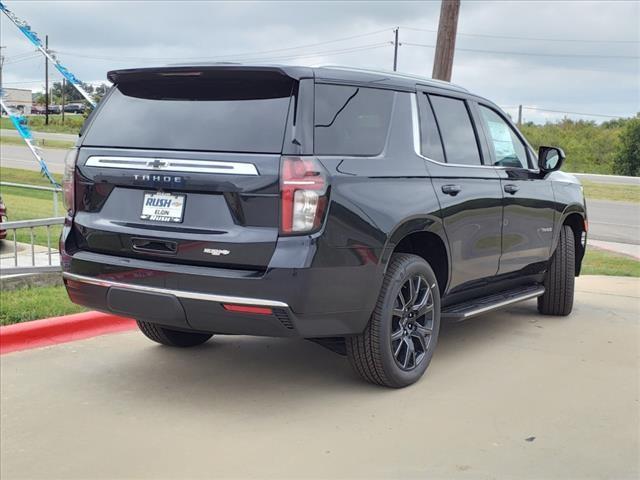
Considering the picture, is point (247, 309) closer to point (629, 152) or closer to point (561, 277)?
point (561, 277)

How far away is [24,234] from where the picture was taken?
10.2 metres

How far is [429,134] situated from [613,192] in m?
21.9

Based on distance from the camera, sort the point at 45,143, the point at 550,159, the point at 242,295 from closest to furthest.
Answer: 1. the point at 242,295
2. the point at 550,159
3. the point at 45,143

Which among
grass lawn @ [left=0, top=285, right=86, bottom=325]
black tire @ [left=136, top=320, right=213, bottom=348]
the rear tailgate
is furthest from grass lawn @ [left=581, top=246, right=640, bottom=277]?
the rear tailgate

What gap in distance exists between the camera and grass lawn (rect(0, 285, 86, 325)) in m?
5.69

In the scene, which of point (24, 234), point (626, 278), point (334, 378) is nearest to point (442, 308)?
point (334, 378)

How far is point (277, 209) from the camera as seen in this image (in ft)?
12.5

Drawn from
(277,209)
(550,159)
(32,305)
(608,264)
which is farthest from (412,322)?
(608,264)

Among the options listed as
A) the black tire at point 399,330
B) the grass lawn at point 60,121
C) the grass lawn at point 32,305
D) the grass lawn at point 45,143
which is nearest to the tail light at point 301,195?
the black tire at point 399,330

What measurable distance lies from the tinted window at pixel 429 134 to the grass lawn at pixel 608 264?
5.27m

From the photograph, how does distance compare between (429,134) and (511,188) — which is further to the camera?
(511,188)

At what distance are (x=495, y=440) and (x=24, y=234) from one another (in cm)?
820

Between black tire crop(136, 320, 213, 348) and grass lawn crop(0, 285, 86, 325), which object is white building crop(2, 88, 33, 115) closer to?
grass lawn crop(0, 285, 86, 325)

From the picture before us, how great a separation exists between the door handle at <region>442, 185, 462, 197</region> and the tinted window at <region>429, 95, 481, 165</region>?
0.20m
